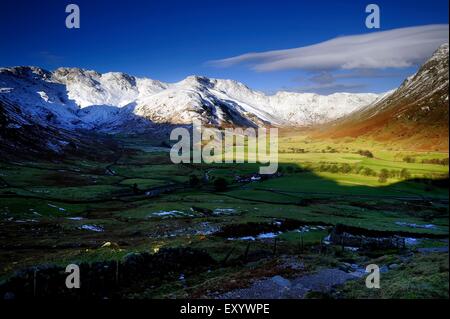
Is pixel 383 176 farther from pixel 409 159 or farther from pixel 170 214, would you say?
pixel 170 214

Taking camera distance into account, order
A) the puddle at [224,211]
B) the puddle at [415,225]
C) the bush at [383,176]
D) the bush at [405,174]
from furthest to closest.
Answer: the bush at [383,176]
the bush at [405,174]
the puddle at [224,211]
the puddle at [415,225]

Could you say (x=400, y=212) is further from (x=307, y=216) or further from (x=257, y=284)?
(x=257, y=284)

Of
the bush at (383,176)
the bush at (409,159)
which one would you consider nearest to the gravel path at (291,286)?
the bush at (383,176)

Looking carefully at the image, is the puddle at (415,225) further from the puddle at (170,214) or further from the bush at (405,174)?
the bush at (405,174)

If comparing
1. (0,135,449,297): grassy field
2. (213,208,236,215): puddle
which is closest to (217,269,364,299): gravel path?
(0,135,449,297): grassy field

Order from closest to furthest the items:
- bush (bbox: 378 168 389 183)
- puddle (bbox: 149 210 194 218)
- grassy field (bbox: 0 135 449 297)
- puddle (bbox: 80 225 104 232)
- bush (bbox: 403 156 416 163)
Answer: grassy field (bbox: 0 135 449 297)
puddle (bbox: 80 225 104 232)
puddle (bbox: 149 210 194 218)
bush (bbox: 378 168 389 183)
bush (bbox: 403 156 416 163)

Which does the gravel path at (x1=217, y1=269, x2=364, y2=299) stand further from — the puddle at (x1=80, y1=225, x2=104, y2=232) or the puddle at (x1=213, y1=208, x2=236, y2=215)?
the puddle at (x1=213, y1=208, x2=236, y2=215)

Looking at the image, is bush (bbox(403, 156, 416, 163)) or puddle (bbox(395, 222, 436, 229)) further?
bush (bbox(403, 156, 416, 163))

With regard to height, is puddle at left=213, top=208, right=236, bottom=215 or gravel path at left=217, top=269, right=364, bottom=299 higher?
gravel path at left=217, top=269, right=364, bottom=299

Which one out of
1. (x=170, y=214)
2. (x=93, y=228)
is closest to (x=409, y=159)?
(x=170, y=214)
